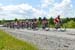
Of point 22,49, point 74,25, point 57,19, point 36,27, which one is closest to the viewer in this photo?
point 22,49

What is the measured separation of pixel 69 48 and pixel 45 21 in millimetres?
29567

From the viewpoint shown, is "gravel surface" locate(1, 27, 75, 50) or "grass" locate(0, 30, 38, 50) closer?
"grass" locate(0, 30, 38, 50)

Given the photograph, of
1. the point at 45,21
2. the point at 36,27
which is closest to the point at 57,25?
the point at 45,21

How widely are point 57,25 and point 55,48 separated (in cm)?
2503

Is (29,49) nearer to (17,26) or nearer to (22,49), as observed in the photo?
(22,49)

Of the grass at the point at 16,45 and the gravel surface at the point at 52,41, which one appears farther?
the gravel surface at the point at 52,41

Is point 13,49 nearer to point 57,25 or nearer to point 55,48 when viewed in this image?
point 55,48

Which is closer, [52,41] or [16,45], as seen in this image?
[16,45]

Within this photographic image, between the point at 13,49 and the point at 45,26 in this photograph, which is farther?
the point at 45,26

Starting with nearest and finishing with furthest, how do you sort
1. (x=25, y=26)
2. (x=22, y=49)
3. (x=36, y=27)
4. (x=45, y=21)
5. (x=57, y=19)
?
(x=22, y=49) < (x=57, y=19) < (x=45, y=21) < (x=36, y=27) < (x=25, y=26)

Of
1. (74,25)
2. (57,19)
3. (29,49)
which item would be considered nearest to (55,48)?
(29,49)

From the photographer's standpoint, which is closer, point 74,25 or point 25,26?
point 25,26

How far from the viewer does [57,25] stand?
4038cm

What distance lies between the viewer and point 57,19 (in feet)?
129
